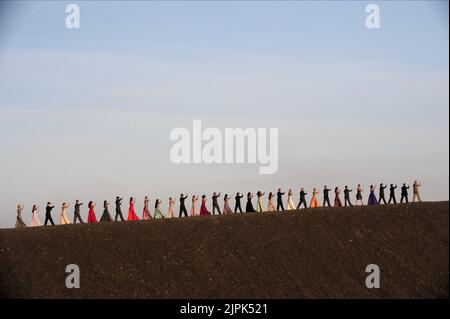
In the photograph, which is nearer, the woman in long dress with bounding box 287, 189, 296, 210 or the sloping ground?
the sloping ground

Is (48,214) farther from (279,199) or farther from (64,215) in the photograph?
(279,199)

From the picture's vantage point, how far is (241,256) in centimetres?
5116

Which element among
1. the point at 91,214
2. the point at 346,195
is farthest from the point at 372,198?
the point at 91,214

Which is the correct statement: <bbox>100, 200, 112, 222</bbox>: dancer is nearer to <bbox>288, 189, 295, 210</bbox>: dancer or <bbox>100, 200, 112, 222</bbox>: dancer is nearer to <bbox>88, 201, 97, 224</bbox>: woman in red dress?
<bbox>88, 201, 97, 224</bbox>: woman in red dress

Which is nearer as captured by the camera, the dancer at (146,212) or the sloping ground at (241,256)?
the sloping ground at (241,256)

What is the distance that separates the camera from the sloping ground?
158ft

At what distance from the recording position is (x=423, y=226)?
181 ft

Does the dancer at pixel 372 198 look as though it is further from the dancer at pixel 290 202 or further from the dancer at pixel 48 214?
the dancer at pixel 48 214

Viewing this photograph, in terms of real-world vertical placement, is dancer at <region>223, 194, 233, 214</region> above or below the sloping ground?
above

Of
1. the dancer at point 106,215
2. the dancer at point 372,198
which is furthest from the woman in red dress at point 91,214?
the dancer at point 372,198

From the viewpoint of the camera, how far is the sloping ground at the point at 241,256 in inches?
1897

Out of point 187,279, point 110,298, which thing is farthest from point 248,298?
point 110,298

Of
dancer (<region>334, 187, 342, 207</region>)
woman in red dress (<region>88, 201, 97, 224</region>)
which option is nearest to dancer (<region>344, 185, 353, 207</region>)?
dancer (<region>334, 187, 342, 207</region>)
